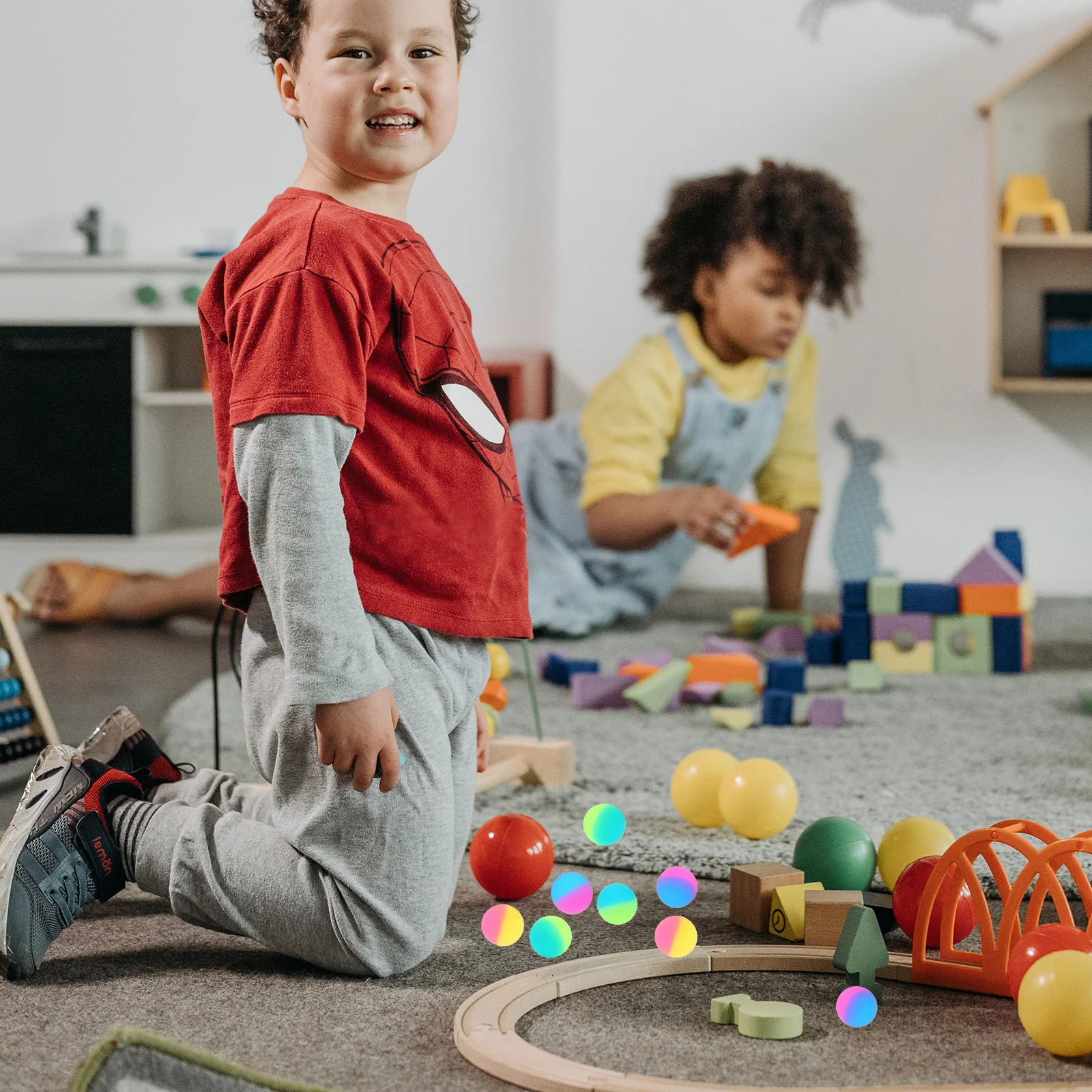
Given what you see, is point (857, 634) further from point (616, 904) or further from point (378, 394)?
point (378, 394)

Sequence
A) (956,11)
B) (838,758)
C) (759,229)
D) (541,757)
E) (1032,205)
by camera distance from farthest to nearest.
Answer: (956,11)
(1032,205)
(759,229)
(838,758)
(541,757)

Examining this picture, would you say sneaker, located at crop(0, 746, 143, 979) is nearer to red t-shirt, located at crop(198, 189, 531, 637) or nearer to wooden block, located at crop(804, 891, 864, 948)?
red t-shirt, located at crop(198, 189, 531, 637)

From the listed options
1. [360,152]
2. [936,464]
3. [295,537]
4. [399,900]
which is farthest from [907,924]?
[936,464]

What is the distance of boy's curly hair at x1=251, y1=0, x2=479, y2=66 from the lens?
784 millimetres

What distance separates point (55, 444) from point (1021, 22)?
1883 mm

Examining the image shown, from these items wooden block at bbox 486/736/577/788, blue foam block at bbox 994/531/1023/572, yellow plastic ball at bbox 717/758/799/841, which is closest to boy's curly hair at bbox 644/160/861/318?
blue foam block at bbox 994/531/1023/572

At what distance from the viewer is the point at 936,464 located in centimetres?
248

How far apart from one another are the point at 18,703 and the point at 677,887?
741mm

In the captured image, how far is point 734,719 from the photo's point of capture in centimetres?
144

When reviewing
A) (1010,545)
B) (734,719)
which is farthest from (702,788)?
(1010,545)

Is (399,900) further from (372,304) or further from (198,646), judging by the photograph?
(198,646)

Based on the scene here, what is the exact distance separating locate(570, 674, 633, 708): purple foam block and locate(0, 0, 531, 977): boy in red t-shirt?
2.36 feet

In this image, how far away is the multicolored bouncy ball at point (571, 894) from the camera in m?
0.86

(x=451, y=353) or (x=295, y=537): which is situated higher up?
(x=451, y=353)
